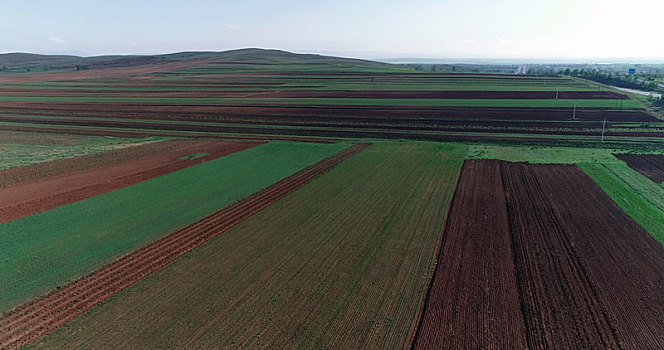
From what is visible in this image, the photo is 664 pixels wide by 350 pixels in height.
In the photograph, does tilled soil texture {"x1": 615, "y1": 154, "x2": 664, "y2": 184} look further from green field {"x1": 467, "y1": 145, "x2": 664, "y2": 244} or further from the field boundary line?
the field boundary line

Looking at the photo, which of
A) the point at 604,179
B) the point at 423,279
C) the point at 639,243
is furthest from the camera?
the point at 604,179

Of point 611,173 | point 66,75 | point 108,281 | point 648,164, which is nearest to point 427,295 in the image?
point 108,281

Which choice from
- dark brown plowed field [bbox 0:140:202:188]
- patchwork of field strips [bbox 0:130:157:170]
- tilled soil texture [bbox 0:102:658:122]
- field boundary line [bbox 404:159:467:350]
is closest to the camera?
field boundary line [bbox 404:159:467:350]

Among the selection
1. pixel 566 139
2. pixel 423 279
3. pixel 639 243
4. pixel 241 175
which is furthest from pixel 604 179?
pixel 241 175

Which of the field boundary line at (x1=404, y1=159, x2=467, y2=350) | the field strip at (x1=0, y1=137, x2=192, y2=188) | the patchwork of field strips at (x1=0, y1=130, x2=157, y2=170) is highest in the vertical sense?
the patchwork of field strips at (x1=0, y1=130, x2=157, y2=170)

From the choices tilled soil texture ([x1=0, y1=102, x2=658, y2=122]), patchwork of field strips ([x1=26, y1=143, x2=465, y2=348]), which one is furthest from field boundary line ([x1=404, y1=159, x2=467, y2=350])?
tilled soil texture ([x1=0, y1=102, x2=658, y2=122])

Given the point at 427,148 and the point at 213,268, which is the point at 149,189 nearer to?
the point at 213,268
